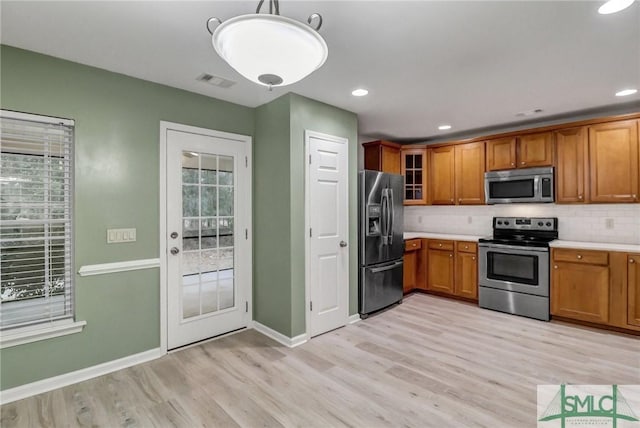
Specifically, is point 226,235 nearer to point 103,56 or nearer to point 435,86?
point 103,56

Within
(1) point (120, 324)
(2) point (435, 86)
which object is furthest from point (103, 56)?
(2) point (435, 86)

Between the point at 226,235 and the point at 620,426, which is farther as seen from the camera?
the point at 226,235

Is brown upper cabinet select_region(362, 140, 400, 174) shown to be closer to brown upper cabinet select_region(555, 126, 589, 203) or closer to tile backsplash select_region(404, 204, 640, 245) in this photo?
tile backsplash select_region(404, 204, 640, 245)

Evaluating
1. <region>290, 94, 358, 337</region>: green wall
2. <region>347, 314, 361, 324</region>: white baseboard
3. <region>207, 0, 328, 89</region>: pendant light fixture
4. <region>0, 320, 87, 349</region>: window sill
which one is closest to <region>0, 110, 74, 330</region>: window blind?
<region>0, 320, 87, 349</region>: window sill

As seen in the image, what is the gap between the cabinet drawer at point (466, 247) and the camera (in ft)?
14.4

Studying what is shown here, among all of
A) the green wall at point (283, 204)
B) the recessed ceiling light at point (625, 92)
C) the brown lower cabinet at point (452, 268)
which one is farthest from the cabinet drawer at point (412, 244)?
the recessed ceiling light at point (625, 92)

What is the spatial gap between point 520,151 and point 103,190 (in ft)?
15.5

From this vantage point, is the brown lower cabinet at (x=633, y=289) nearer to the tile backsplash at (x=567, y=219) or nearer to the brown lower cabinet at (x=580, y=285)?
the brown lower cabinet at (x=580, y=285)

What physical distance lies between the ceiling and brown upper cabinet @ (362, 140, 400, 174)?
1.33 m

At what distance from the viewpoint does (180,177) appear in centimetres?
305

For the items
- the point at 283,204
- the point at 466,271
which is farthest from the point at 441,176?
the point at 283,204

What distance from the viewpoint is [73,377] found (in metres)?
2.48

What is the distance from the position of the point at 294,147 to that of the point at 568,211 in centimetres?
363

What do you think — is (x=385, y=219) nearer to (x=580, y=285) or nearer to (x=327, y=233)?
(x=327, y=233)
